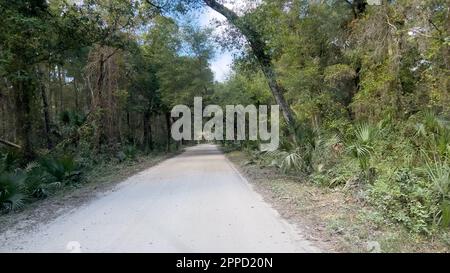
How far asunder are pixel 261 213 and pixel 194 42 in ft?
100.0

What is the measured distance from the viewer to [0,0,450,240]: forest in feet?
28.3

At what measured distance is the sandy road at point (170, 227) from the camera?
19.6 ft

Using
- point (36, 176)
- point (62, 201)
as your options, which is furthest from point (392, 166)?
point (36, 176)

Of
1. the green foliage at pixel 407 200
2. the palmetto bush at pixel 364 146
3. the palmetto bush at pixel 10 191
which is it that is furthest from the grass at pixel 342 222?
the palmetto bush at pixel 10 191

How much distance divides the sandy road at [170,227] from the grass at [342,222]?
1.26 feet

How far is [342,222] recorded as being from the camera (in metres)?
7.07

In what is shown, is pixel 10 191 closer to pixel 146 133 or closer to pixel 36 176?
pixel 36 176

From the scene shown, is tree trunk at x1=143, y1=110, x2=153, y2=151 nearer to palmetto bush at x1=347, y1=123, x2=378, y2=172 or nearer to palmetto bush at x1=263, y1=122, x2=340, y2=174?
palmetto bush at x1=263, y1=122, x2=340, y2=174

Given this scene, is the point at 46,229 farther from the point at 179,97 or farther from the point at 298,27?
the point at 179,97

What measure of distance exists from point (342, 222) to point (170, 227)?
3.05 metres

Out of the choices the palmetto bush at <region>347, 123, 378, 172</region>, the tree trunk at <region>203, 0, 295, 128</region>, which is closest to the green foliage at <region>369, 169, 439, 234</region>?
the palmetto bush at <region>347, 123, 378, 172</region>

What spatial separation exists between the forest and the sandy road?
2.17 m

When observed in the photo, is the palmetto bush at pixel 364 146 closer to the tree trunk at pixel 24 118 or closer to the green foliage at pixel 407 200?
the green foliage at pixel 407 200

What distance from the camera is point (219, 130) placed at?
1693 inches
